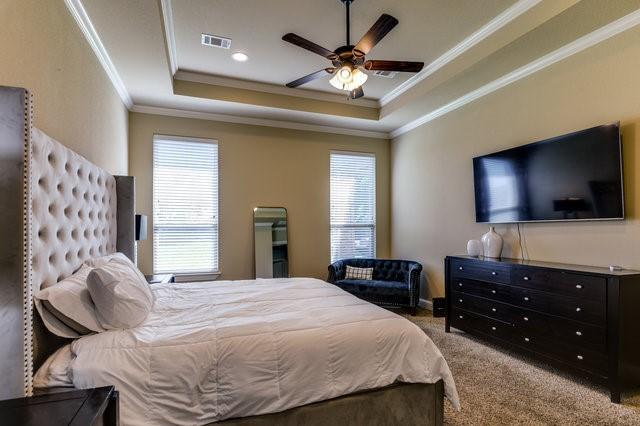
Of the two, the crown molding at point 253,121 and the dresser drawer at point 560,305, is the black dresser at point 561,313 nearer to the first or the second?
the dresser drawer at point 560,305

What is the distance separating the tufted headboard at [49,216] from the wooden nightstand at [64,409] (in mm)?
212

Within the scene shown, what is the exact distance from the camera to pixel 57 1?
212 centimetres

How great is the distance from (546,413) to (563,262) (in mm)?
1478

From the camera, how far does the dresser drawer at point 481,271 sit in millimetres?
3287

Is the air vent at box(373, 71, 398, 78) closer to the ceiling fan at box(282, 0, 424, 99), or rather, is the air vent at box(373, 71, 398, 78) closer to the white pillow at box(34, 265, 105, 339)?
the ceiling fan at box(282, 0, 424, 99)

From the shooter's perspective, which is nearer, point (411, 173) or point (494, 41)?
point (494, 41)

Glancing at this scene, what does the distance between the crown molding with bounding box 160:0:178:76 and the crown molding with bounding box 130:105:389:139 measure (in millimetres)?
785

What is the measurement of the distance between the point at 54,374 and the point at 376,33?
9.17ft

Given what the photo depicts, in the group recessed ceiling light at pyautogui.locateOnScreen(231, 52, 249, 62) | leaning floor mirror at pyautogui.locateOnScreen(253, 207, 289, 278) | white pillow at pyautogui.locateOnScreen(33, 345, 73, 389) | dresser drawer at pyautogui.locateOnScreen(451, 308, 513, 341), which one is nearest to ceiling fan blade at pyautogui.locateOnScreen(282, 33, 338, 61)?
recessed ceiling light at pyautogui.locateOnScreen(231, 52, 249, 62)

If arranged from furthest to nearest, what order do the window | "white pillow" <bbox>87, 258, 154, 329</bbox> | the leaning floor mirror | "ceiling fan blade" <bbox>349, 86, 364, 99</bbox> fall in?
the window
the leaning floor mirror
"ceiling fan blade" <bbox>349, 86, 364, 99</bbox>
"white pillow" <bbox>87, 258, 154, 329</bbox>

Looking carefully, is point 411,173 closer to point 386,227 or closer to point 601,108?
point 386,227

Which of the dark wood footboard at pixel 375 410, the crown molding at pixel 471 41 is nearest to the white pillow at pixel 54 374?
the dark wood footboard at pixel 375 410

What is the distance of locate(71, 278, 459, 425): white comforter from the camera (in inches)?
59.6

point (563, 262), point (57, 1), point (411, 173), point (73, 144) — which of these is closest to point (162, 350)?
point (73, 144)
